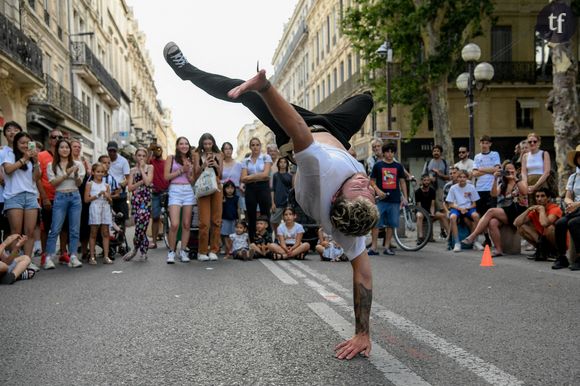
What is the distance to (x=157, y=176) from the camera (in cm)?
1133

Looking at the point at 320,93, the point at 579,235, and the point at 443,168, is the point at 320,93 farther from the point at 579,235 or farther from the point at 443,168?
the point at 579,235

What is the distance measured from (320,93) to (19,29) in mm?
32622

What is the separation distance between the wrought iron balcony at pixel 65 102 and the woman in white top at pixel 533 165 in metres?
19.6

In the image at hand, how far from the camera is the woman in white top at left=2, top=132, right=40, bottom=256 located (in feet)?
25.7

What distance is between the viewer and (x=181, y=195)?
30.2 ft

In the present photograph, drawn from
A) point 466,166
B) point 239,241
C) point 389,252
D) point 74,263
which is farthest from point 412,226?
point 74,263

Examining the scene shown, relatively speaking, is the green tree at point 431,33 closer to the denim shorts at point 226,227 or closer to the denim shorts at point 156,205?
the denim shorts at point 156,205

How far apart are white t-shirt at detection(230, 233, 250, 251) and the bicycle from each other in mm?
2809

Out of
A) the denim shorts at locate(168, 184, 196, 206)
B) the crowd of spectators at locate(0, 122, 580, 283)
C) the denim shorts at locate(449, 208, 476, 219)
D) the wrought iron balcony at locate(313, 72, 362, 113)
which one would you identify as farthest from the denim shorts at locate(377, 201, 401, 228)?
the wrought iron balcony at locate(313, 72, 362, 113)

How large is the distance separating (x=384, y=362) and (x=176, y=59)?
11.7 feet

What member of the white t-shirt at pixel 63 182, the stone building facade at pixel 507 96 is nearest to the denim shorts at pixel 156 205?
the white t-shirt at pixel 63 182

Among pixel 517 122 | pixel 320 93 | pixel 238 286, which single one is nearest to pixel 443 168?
pixel 238 286

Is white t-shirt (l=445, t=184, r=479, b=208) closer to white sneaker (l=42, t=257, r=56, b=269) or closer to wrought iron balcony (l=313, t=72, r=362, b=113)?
white sneaker (l=42, t=257, r=56, b=269)

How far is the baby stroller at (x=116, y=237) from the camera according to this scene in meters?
9.83
